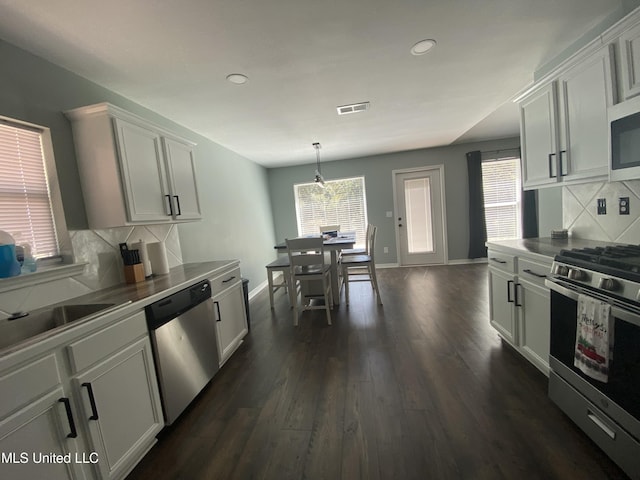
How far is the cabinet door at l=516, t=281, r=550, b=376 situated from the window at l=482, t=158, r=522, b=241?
3.85 metres

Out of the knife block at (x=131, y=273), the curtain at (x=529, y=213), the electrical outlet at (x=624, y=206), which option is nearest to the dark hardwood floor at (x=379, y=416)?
the knife block at (x=131, y=273)

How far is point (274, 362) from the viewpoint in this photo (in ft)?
7.73

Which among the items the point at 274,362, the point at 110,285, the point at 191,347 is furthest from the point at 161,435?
the point at 110,285

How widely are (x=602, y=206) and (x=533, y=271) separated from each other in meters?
0.79

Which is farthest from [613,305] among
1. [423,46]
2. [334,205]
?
[334,205]

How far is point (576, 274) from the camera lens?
134cm

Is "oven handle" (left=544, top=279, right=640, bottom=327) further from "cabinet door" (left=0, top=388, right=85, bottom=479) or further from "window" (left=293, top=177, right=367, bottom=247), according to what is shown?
"window" (left=293, top=177, right=367, bottom=247)

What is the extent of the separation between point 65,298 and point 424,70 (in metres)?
3.09

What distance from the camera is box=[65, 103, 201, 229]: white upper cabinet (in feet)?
5.80

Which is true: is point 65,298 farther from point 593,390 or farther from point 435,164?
point 435,164

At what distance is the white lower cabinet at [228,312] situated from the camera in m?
2.28

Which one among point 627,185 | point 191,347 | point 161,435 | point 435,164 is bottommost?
point 161,435

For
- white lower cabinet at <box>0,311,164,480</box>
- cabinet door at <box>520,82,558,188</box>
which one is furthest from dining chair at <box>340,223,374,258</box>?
white lower cabinet at <box>0,311,164,480</box>

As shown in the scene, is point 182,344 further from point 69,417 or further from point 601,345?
point 601,345
